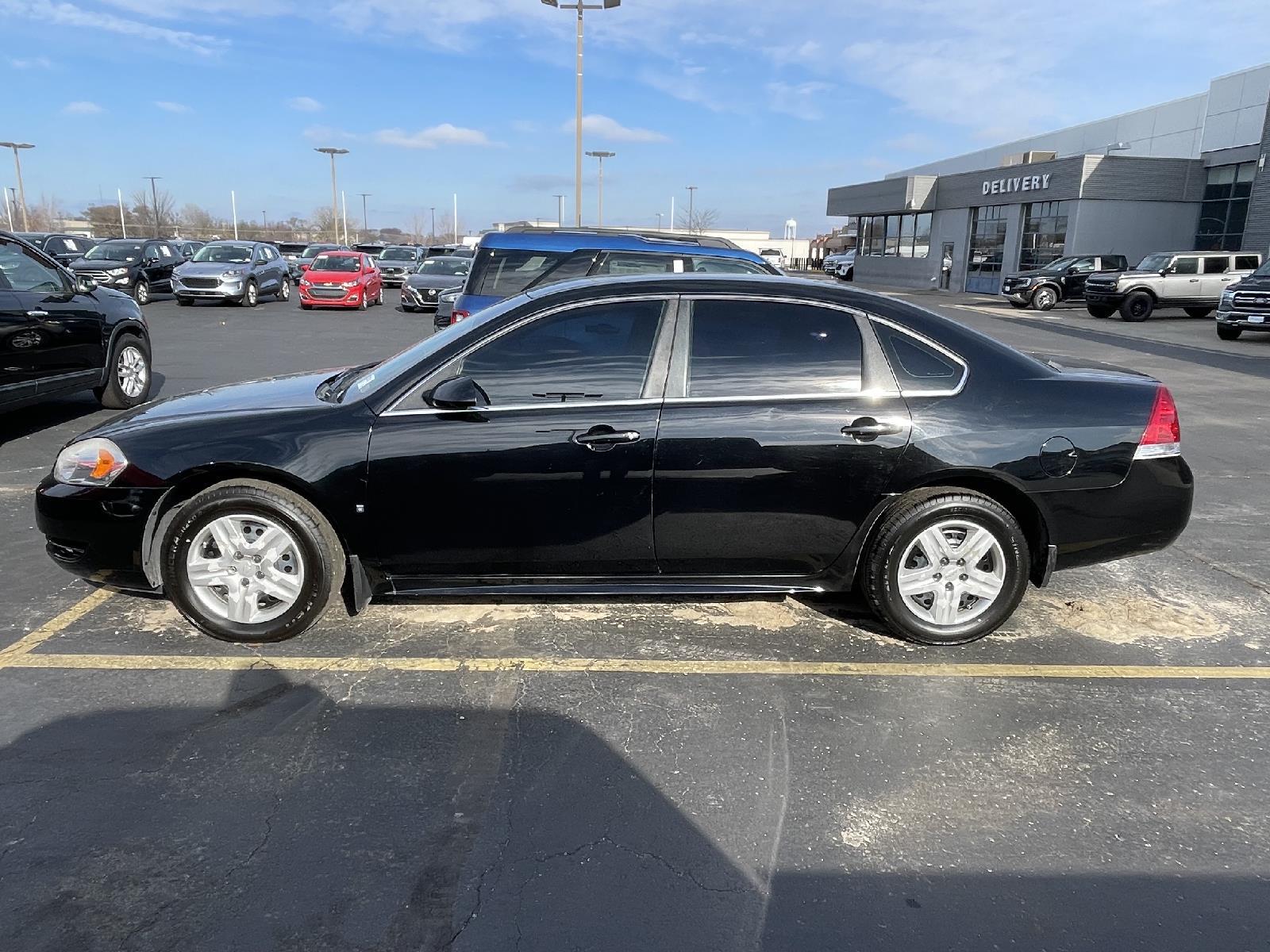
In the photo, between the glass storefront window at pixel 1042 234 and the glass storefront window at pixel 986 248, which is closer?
the glass storefront window at pixel 1042 234

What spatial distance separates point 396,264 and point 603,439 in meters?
30.9

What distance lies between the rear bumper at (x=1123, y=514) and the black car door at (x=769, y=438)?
0.85 meters

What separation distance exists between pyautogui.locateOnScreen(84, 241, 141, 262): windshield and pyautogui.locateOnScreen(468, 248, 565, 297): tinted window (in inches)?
816

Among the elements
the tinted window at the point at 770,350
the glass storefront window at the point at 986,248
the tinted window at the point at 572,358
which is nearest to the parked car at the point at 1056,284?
the glass storefront window at the point at 986,248

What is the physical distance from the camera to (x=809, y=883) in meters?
2.57

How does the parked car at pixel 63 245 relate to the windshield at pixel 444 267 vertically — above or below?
above

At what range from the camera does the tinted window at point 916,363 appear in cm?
401

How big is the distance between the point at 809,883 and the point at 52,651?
331 centimetres

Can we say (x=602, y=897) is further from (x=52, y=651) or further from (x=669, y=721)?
(x=52, y=651)

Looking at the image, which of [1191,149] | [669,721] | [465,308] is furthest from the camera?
[1191,149]

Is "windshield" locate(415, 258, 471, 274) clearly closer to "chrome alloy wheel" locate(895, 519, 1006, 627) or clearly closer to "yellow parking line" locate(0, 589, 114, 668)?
"yellow parking line" locate(0, 589, 114, 668)

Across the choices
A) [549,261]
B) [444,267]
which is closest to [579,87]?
[444,267]

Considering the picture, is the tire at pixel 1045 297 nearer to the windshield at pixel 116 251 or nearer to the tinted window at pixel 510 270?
the tinted window at pixel 510 270

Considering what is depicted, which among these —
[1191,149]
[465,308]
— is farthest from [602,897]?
[1191,149]
